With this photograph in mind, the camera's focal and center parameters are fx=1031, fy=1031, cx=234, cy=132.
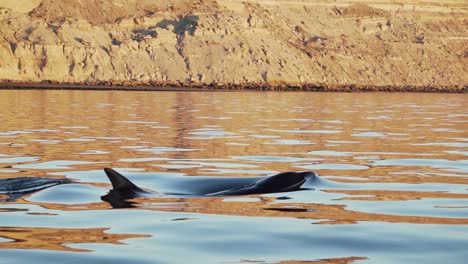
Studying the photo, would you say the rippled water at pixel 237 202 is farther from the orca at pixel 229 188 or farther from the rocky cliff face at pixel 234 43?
the rocky cliff face at pixel 234 43

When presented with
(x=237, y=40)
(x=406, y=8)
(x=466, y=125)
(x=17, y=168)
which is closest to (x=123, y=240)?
(x=17, y=168)

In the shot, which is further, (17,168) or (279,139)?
(279,139)

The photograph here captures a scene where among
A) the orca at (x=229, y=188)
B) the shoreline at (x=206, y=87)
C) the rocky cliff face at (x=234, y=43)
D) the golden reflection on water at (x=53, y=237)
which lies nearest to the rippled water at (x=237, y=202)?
the golden reflection on water at (x=53, y=237)

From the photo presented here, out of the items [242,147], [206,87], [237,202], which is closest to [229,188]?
[237,202]

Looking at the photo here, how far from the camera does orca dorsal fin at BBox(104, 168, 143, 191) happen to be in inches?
427

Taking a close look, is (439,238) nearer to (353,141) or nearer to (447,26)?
(353,141)

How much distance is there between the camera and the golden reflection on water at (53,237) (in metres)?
7.78

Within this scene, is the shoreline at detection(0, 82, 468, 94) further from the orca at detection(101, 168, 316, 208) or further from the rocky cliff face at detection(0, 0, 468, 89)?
the orca at detection(101, 168, 316, 208)

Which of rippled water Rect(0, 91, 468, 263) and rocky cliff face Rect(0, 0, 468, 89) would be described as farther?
rocky cliff face Rect(0, 0, 468, 89)

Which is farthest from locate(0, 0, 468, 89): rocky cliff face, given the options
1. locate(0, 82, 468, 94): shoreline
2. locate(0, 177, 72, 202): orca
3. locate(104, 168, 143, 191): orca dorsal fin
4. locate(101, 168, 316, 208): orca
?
locate(104, 168, 143, 191): orca dorsal fin

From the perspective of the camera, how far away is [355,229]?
8.88m

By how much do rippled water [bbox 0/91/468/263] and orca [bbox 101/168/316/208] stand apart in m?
0.22

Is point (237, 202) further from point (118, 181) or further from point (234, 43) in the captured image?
point (234, 43)

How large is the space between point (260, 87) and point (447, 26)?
131 ft
